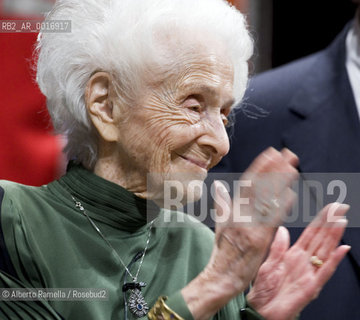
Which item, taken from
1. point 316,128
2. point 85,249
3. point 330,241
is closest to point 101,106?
point 85,249

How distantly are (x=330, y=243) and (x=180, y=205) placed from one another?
0.30m

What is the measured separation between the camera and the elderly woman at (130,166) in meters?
1.24

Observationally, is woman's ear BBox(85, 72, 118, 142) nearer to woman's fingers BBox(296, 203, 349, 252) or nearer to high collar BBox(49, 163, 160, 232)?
high collar BBox(49, 163, 160, 232)

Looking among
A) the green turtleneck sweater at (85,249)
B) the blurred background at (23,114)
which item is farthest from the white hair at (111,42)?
the blurred background at (23,114)

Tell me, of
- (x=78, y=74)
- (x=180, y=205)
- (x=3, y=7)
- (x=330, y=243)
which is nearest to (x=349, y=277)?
(x=330, y=243)

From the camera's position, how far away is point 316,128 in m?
1.93

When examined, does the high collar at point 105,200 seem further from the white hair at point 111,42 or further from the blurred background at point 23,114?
the blurred background at point 23,114

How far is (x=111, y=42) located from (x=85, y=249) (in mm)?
388

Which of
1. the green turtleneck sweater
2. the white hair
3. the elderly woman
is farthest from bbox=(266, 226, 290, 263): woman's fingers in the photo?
the white hair

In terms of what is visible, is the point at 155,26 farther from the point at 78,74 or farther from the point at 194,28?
the point at 78,74

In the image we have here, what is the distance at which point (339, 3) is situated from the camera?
102 inches

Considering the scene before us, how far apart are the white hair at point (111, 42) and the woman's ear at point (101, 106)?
2 centimetres

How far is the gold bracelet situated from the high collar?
210mm

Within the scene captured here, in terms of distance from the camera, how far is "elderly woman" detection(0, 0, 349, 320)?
1.24m
